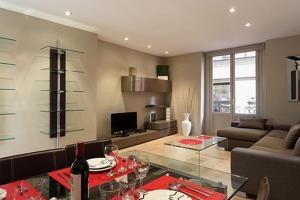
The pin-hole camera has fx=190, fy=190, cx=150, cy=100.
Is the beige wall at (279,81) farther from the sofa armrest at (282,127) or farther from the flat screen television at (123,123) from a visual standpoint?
the flat screen television at (123,123)

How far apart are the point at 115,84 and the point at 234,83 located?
3633mm

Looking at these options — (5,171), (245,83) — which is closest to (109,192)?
(5,171)

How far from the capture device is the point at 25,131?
318cm

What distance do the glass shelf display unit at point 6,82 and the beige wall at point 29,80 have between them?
1cm

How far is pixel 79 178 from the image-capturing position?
0.93 metres

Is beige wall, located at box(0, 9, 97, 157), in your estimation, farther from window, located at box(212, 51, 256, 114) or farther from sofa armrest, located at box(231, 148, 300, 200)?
window, located at box(212, 51, 256, 114)

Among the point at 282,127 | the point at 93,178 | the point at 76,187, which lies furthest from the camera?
the point at 282,127

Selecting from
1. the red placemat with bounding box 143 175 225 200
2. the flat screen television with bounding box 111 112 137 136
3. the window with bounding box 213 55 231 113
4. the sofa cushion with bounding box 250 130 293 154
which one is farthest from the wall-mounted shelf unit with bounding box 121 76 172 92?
the red placemat with bounding box 143 175 225 200

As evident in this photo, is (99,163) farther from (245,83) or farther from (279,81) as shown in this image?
(245,83)

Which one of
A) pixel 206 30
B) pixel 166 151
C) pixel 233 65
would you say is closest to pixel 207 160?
pixel 166 151

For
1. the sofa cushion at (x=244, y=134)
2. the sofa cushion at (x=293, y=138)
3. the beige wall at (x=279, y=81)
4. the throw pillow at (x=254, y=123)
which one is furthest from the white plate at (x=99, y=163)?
the beige wall at (x=279, y=81)

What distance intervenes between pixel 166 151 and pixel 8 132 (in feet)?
10.4

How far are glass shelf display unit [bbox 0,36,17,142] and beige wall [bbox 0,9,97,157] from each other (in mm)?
12

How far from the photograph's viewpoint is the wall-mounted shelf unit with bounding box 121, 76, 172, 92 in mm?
5430
